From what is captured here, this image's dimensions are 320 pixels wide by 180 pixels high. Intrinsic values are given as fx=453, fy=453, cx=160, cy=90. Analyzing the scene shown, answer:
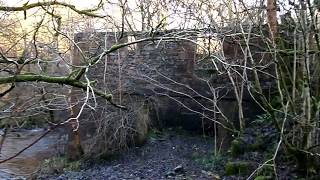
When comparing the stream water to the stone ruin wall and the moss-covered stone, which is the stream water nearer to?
the stone ruin wall

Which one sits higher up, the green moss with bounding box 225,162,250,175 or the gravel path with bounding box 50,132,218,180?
the green moss with bounding box 225,162,250,175

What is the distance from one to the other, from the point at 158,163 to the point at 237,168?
3.46m

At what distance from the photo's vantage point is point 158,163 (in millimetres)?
11375

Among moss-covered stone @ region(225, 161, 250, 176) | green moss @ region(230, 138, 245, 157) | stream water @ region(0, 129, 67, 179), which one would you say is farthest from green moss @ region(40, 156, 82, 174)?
moss-covered stone @ region(225, 161, 250, 176)

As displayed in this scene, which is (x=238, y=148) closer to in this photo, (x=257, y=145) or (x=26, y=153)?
(x=257, y=145)

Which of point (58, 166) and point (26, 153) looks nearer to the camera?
point (58, 166)

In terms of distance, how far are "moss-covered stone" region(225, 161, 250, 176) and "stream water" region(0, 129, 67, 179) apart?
4.81 metres

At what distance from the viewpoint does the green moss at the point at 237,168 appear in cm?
808

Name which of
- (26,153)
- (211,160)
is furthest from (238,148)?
(26,153)

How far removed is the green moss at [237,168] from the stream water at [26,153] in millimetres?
4809

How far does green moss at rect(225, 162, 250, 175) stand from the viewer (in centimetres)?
808

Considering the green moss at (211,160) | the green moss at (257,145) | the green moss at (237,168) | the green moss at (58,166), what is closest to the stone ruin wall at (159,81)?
the green moss at (211,160)

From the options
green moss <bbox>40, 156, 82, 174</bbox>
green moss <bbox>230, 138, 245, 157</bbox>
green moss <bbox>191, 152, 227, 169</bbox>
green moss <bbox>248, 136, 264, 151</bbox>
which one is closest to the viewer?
green moss <bbox>248, 136, 264, 151</bbox>

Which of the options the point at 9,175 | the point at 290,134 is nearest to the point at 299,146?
the point at 290,134
